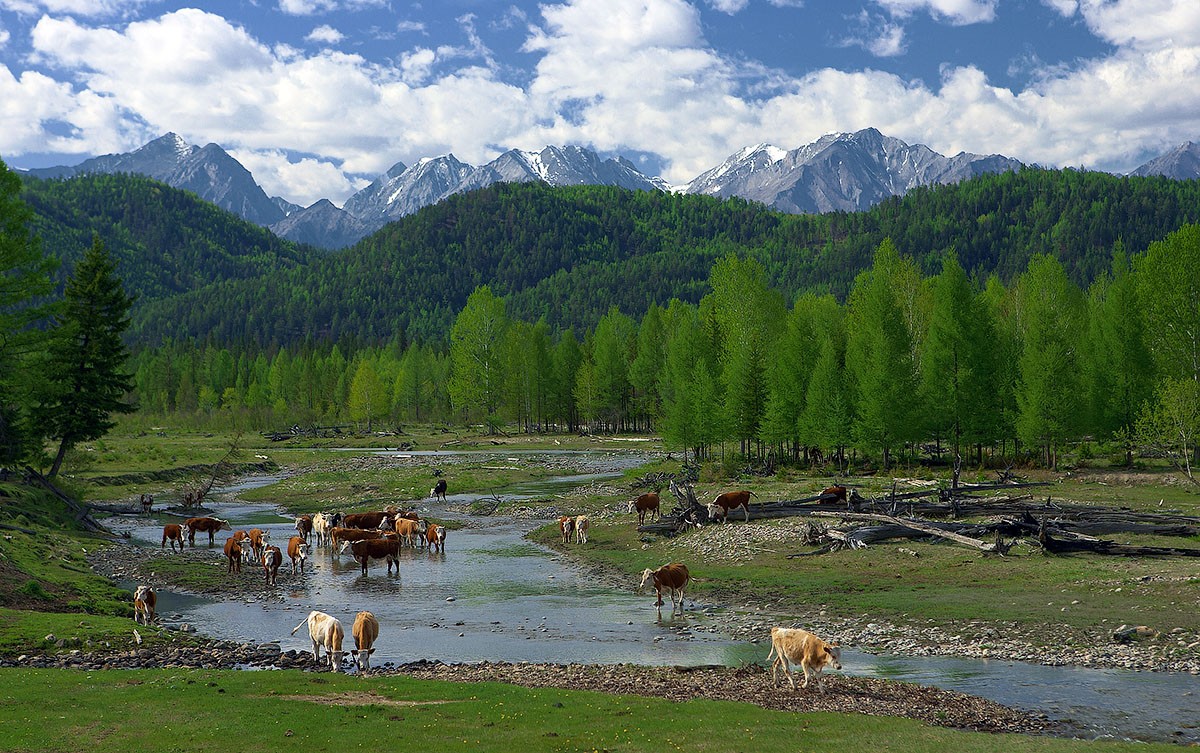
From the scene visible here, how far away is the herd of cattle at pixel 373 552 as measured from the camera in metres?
17.2

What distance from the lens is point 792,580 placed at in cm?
2739

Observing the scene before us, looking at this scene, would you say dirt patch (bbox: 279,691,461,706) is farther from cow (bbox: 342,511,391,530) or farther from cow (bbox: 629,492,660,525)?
cow (bbox: 342,511,391,530)

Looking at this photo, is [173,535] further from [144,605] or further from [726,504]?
[726,504]

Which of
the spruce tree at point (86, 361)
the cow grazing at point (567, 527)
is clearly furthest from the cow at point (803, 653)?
the spruce tree at point (86, 361)

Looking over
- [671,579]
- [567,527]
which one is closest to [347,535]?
[567,527]

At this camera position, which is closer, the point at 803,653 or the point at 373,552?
the point at 803,653

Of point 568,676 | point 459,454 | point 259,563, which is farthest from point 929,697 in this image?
point 459,454

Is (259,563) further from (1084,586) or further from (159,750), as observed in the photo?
(1084,586)

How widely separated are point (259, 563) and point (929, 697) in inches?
1140

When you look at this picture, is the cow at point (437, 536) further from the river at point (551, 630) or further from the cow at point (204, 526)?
the cow at point (204, 526)

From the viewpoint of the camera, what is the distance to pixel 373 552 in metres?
32.8

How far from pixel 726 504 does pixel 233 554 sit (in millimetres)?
22820

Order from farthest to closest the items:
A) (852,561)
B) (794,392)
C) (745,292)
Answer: (745,292) < (794,392) < (852,561)

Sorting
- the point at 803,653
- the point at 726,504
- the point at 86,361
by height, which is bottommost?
the point at 803,653
